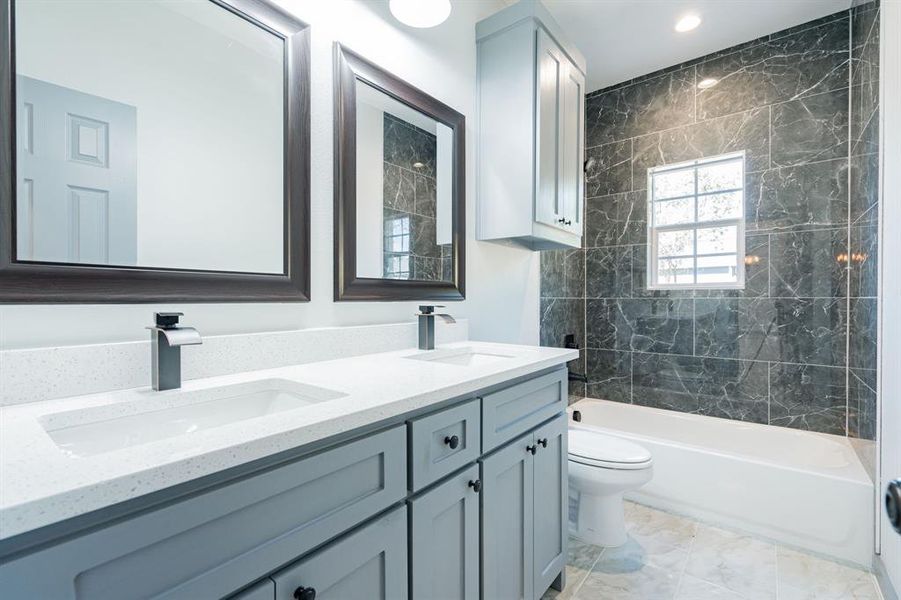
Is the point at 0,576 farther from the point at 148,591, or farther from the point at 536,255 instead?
the point at 536,255

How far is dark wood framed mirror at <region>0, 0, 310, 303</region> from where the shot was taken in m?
0.90

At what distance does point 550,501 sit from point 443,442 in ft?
2.45

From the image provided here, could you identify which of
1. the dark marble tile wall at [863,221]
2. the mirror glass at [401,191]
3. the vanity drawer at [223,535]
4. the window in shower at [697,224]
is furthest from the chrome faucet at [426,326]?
the window in shower at [697,224]

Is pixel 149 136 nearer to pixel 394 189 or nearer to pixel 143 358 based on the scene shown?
pixel 143 358

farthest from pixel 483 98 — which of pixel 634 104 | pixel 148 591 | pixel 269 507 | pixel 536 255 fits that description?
pixel 148 591

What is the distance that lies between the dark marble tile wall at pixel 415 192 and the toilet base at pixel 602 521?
1.29 m

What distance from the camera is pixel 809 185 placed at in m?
2.59

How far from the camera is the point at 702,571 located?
6.06 ft

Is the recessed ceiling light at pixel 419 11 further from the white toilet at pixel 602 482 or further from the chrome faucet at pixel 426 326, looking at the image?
the white toilet at pixel 602 482

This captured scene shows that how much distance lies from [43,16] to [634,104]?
3.35 meters

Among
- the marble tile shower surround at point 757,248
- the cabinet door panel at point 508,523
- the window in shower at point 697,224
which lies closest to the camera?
the cabinet door panel at point 508,523

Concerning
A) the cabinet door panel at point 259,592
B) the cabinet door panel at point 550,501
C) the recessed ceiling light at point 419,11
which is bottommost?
the cabinet door panel at point 550,501

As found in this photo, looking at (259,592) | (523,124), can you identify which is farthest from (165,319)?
(523,124)

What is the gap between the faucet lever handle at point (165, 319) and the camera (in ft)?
3.08
